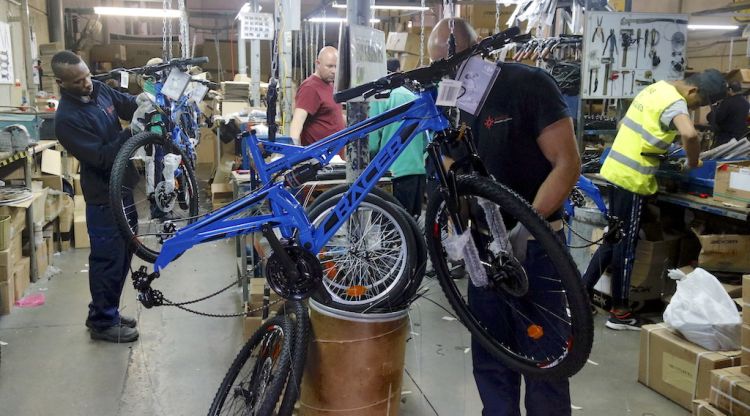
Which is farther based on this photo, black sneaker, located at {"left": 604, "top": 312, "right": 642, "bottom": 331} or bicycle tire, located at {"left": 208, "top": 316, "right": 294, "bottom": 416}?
black sneaker, located at {"left": 604, "top": 312, "right": 642, "bottom": 331}

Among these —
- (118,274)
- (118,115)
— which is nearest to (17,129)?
(118,115)

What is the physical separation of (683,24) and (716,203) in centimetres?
171

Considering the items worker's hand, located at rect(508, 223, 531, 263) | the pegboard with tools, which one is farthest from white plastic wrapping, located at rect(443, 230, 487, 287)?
the pegboard with tools

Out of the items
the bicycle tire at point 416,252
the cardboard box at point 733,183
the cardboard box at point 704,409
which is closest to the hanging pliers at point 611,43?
the cardboard box at point 733,183

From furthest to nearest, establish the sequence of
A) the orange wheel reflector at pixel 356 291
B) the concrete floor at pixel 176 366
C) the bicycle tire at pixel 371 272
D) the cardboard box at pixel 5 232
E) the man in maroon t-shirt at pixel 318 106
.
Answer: the man in maroon t-shirt at pixel 318 106, the cardboard box at pixel 5 232, the concrete floor at pixel 176 366, the orange wheel reflector at pixel 356 291, the bicycle tire at pixel 371 272

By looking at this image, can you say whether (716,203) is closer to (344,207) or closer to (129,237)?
(344,207)

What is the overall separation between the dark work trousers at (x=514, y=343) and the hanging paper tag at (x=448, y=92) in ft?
1.70

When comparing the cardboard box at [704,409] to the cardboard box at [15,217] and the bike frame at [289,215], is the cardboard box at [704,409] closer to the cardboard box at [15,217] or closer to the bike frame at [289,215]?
the bike frame at [289,215]

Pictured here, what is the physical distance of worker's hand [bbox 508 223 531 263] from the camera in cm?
203

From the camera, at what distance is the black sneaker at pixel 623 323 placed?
4.08m

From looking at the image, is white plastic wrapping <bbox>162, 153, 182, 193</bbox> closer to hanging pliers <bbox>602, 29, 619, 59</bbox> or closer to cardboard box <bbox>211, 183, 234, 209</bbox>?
cardboard box <bbox>211, 183, 234, 209</bbox>

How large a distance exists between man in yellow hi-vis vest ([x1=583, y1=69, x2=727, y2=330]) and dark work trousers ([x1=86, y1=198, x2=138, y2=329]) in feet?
9.64

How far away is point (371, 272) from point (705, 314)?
5.20 feet

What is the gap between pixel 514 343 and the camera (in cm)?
221
